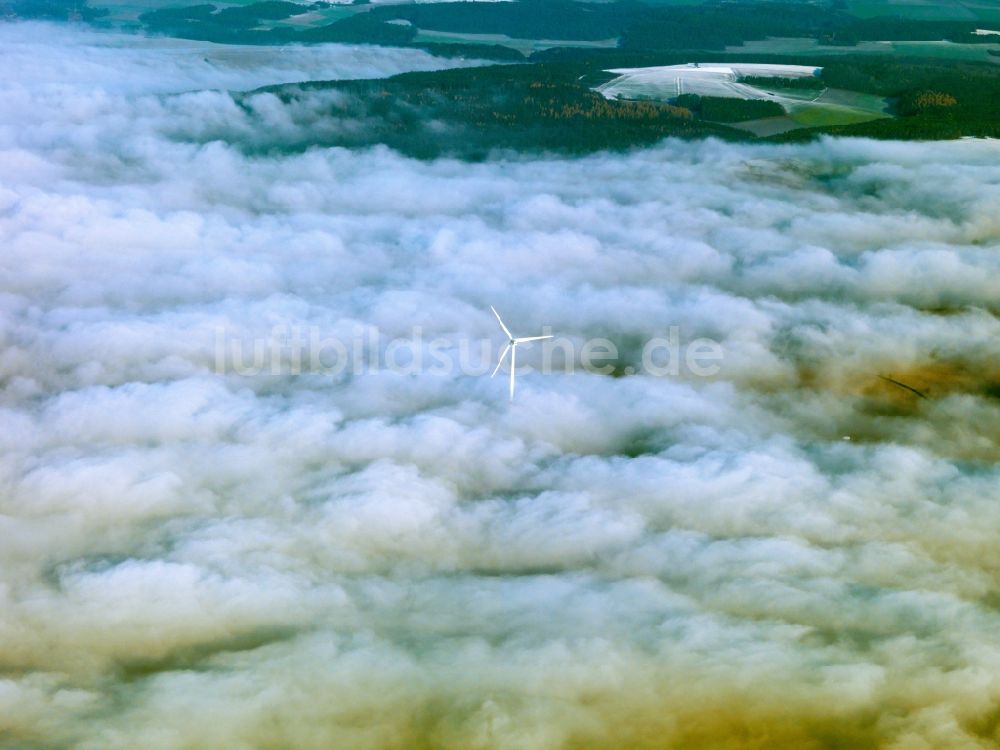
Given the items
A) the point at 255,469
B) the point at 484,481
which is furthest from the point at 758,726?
the point at 255,469

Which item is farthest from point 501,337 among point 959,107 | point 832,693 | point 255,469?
point 959,107

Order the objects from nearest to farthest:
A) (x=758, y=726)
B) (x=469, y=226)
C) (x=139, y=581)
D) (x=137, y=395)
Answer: (x=758, y=726) < (x=139, y=581) < (x=137, y=395) < (x=469, y=226)

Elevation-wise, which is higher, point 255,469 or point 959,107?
point 959,107

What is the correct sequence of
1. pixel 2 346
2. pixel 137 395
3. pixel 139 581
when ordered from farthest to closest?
1. pixel 2 346
2. pixel 137 395
3. pixel 139 581

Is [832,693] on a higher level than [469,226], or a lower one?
lower

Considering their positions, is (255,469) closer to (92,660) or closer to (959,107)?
(92,660)

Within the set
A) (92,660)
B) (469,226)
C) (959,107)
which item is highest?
(959,107)

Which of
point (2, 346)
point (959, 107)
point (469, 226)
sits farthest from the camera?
point (959, 107)

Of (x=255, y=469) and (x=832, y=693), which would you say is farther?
(x=255, y=469)

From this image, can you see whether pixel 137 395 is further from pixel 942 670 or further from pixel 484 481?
pixel 942 670
